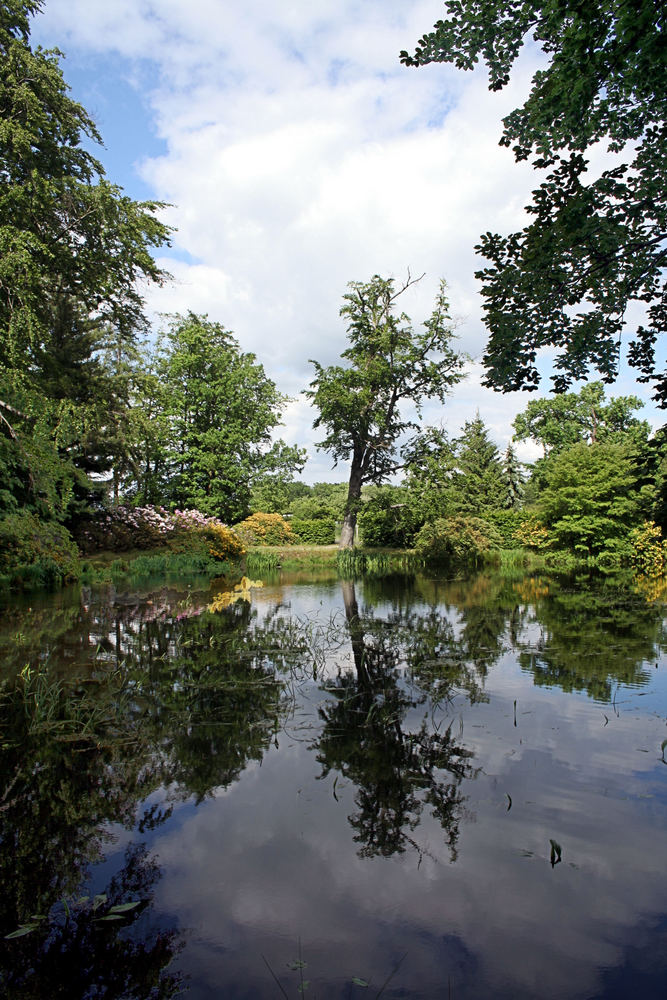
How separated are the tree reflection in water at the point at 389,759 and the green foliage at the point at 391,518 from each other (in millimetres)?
22642

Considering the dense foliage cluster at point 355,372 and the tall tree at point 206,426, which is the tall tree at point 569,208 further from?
the tall tree at point 206,426

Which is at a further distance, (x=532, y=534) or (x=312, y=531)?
(x=312, y=531)

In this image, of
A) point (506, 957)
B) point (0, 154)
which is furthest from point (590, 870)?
point (0, 154)

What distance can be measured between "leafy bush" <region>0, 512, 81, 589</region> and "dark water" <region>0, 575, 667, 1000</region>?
5.15 m

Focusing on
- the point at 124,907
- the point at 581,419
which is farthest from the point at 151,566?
the point at 581,419

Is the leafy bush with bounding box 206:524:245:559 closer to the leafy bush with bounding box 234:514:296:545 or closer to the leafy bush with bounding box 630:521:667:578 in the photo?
the leafy bush with bounding box 234:514:296:545

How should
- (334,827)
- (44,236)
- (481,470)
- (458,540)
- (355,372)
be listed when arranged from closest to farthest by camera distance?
(334,827) → (44,236) → (458,540) → (355,372) → (481,470)

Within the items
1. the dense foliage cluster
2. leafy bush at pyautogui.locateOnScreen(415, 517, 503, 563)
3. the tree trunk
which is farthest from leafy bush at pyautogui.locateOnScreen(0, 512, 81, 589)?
the tree trunk

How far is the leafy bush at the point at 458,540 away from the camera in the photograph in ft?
82.3

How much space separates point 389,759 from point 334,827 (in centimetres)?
88

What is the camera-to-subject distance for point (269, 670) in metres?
6.42

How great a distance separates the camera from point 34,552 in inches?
479

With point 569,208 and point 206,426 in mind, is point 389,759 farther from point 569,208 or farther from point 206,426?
point 206,426

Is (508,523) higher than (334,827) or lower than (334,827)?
higher
